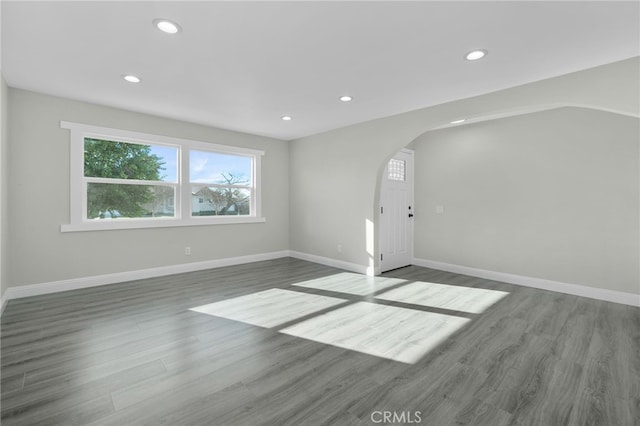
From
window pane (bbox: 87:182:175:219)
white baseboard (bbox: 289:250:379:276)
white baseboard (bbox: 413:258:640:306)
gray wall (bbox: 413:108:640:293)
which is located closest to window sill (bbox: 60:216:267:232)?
window pane (bbox: 87:182:175:219)

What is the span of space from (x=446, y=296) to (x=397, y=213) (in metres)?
2.04

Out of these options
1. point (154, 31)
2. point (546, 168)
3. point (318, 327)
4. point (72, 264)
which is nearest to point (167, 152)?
point (72, 264)

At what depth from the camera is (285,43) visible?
247 cm

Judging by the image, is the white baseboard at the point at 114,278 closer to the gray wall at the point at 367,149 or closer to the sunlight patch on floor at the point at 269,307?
the gray wall at the point at 367,149

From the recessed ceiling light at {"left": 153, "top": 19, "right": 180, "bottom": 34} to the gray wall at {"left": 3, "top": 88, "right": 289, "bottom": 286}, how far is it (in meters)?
2.63

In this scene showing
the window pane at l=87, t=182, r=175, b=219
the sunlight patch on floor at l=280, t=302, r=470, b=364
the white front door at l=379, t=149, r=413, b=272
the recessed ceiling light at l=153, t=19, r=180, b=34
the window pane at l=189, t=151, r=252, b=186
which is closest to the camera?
the recessed ceiling light at l=153, t=19, r=180, b=34

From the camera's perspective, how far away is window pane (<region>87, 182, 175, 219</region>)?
418 centimetres

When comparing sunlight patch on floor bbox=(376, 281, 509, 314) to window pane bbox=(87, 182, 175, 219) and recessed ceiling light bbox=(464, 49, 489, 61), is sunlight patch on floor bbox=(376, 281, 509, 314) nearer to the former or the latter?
recessed ceiling light bbox=(464, 49, 489, 61)

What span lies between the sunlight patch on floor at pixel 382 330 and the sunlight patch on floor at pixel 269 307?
216mm

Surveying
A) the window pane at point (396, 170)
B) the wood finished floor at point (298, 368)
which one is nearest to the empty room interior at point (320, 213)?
the wood finished floor at point (298, 368)

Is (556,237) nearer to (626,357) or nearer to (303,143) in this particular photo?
(626,357)

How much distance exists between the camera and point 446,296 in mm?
3820

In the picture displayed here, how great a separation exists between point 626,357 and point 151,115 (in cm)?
616

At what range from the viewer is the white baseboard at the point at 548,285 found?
359 centimetres
